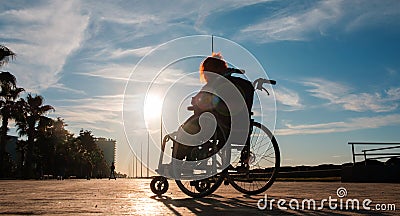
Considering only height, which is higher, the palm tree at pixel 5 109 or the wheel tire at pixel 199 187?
the palm tree at pixel 5 109

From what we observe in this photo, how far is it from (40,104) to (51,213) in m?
46.0

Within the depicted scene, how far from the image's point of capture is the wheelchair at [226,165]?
6.75 m

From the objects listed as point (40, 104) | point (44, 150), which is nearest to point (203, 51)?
point (40, 104)

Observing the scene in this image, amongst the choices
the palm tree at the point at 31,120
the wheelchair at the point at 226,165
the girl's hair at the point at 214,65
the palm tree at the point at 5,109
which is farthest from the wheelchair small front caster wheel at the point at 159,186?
the palm tree at the point at 31,120

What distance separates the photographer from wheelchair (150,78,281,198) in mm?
6754

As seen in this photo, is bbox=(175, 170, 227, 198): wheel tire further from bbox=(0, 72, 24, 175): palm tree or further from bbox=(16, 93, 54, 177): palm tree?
bbox=(16, 93, 54, 177): palm tree

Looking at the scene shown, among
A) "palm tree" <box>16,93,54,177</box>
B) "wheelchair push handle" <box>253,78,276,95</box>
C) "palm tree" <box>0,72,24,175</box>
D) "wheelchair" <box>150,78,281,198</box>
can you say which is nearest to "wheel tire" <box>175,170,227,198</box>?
"wheelchair" <box>150,78,281,198</box>

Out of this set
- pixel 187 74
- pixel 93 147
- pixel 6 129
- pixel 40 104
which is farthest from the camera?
pixel 93 147

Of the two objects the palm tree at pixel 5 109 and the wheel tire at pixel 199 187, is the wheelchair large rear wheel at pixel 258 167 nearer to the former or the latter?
the wheel tire at pixel 199 187

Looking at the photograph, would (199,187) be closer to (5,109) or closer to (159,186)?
(159,186)

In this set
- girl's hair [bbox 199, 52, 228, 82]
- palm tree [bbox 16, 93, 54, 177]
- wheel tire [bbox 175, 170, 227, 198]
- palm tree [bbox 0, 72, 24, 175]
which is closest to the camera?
wheel tire [bbox 175, 170, 227, 198]

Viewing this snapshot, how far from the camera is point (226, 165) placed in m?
6.73

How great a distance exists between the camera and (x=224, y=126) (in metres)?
6.70

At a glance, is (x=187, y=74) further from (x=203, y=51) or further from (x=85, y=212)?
(x=85, y=212)
